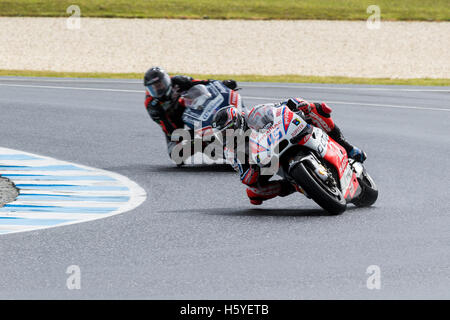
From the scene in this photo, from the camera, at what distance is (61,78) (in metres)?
28.2

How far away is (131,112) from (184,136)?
665 cm

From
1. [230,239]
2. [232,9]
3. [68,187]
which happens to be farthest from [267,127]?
[232,9]

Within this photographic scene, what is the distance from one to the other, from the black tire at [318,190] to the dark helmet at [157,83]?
4130 mm

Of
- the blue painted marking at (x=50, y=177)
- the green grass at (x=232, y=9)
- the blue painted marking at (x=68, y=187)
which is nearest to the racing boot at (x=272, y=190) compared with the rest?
the blue painted marking at (x=68, y=187)

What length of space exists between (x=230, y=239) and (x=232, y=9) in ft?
146

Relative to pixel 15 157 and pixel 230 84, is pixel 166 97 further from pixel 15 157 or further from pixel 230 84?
pixel 15 157

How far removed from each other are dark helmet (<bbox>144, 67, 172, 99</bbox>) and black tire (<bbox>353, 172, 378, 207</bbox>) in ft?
12.2

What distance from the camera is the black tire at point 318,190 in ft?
28.7

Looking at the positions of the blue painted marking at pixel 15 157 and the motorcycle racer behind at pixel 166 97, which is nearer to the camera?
the motorcycle racer behind at pixel 166 97

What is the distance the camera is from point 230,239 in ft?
27.3

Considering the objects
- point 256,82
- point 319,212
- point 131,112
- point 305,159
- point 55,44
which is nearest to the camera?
point 305,159

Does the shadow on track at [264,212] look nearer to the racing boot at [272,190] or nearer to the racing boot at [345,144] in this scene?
the racing boot at [272,190]
